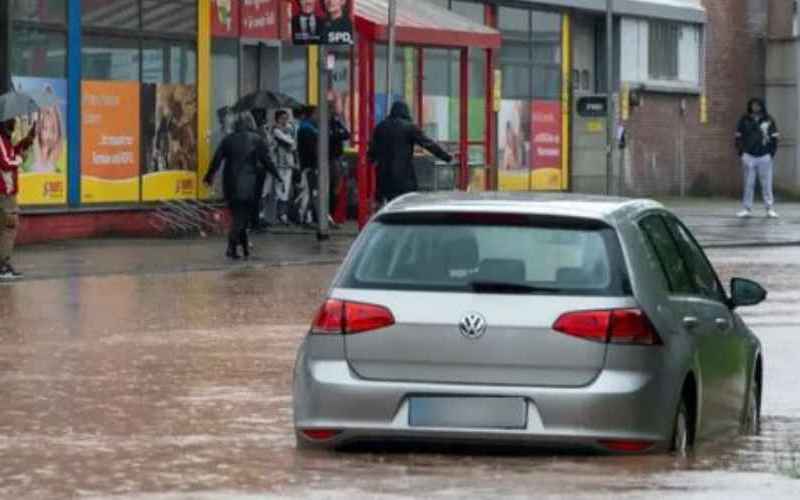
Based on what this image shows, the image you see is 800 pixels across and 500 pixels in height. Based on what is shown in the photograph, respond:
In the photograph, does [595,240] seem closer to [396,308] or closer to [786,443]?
[396,308]

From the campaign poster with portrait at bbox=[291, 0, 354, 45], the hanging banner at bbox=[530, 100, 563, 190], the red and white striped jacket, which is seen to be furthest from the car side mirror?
the hanging banner at bbox=[530, 100, 563, 190]

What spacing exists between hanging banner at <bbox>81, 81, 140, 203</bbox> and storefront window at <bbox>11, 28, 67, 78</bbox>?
22.7 inches

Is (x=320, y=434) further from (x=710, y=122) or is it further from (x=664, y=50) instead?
(x=710, y=122)

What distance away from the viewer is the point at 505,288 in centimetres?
1175

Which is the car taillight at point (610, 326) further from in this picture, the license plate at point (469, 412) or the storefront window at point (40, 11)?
the storefront window at point (40, 11)

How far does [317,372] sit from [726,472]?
1885 mm

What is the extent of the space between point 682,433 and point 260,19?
25054 mm

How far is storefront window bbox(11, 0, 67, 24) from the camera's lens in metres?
31.6

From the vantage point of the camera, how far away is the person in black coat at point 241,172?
29688 mm

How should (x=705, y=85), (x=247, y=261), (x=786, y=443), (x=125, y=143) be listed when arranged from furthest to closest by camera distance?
(x=705, y=85)
(x=125, y=143)
(x=247, y=261)
(x=786, y=443)

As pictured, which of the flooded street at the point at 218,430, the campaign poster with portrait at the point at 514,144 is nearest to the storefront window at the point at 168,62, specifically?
the campaign poster with portrait at the point at 514,144

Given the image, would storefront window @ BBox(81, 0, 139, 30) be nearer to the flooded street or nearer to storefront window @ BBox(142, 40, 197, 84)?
storefront window @ BBox(142, 40, 197, 84)

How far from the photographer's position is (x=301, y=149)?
36312mm

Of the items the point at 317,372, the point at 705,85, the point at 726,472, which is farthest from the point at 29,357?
the point at 705,85
